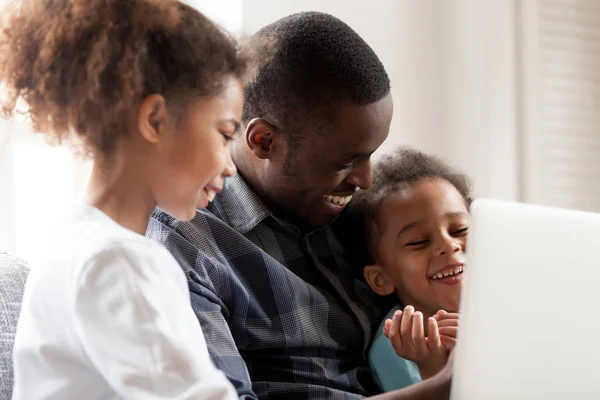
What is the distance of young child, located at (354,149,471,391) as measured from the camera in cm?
135

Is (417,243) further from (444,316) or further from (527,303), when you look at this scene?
(527,303)

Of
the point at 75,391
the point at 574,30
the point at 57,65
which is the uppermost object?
the point at 574,30

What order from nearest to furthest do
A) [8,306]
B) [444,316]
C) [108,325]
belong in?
[108,325]
[8,306]
[444,316]

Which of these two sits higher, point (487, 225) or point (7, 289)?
point (487, 225)

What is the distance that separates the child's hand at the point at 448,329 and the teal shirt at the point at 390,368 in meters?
0.12

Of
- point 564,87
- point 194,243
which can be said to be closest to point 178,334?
point 194,243

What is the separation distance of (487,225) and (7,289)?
2.04 feet

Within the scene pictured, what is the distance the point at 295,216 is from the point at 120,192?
0.51 metres

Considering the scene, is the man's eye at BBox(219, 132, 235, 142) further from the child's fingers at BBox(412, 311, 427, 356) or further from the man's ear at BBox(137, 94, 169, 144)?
the child's fingers at BBox(412, 311, 427, 356)

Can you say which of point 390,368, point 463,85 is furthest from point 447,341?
point 463,85

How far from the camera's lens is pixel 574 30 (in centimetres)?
243

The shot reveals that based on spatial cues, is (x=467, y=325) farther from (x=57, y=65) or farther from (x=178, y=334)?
(x=57, y=65)

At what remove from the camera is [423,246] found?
143 centimetres

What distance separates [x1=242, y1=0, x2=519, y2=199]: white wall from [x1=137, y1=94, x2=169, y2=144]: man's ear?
136 centimetres
